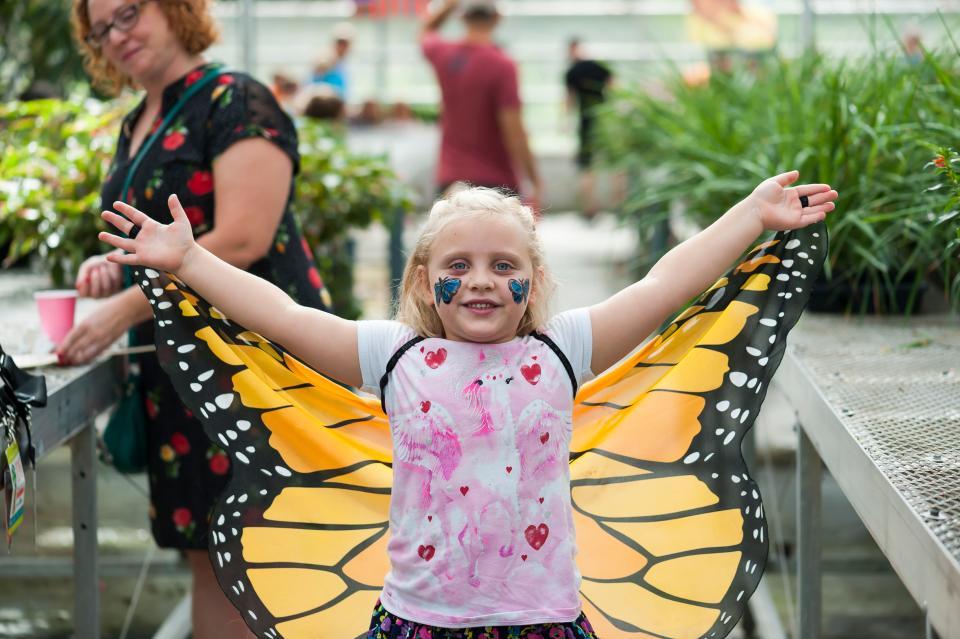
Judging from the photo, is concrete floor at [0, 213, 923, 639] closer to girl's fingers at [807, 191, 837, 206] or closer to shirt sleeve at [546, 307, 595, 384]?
girl's fingers at [807, 191, 837, 206]

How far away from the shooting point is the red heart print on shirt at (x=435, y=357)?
200 cm

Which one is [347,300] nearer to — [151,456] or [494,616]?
[151,456]

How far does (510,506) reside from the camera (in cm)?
192

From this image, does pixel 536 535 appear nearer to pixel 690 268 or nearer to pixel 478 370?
pixel 478 370

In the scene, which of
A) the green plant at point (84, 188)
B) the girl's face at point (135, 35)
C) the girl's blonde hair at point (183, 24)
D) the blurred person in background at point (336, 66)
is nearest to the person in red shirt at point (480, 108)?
the green plant at point (84, 188)

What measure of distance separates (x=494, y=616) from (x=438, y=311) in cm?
48

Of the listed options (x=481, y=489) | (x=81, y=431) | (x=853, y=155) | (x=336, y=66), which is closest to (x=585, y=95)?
(x=336, y=66)

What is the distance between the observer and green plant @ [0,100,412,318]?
401 cm

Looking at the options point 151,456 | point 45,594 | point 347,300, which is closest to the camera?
point 151,456

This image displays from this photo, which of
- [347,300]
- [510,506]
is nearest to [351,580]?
[510,506]

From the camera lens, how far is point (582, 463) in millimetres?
2238

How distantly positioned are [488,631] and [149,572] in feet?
8.79

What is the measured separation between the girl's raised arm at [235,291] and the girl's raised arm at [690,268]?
421 mm

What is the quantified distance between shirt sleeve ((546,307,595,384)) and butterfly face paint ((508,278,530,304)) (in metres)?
→ 0.10
